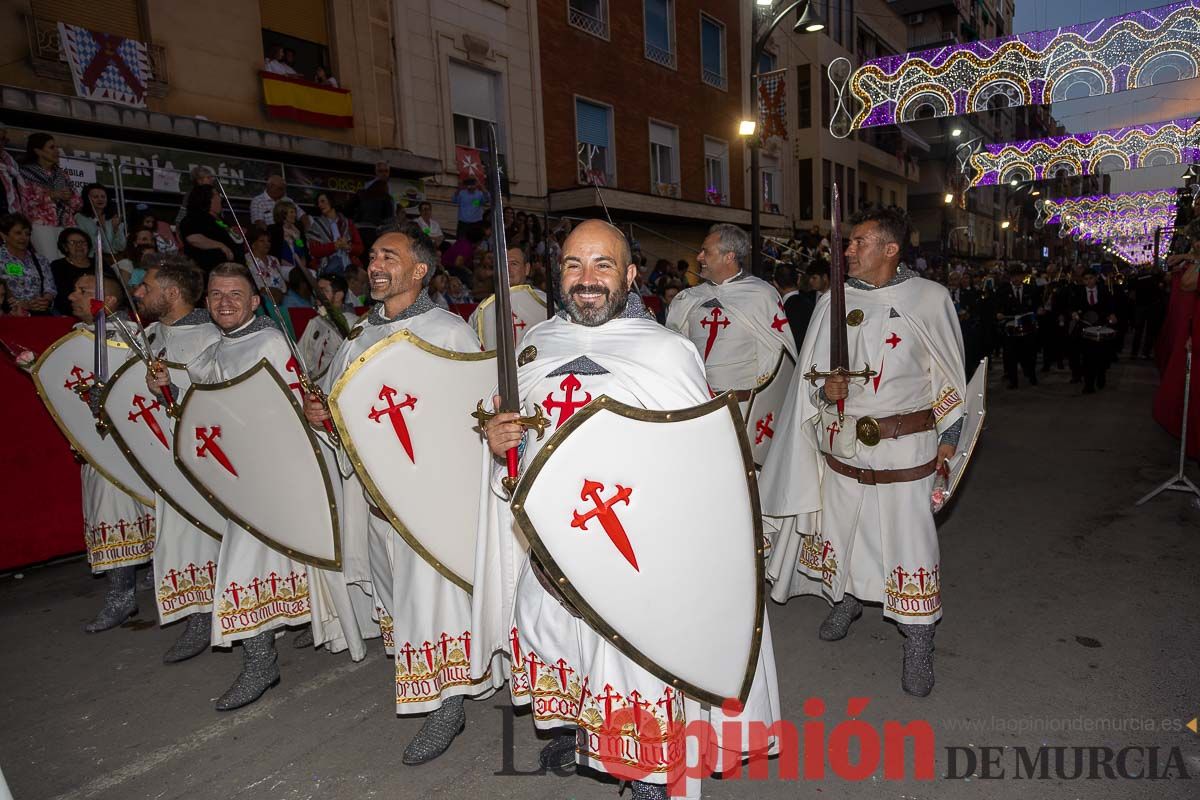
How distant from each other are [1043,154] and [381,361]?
66.6ft

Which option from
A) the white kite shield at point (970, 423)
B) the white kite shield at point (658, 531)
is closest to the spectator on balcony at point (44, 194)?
the white kite shield at point (658, 531)

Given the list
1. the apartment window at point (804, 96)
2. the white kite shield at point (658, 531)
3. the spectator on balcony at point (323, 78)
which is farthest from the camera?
the apartment window at point (804, 96)

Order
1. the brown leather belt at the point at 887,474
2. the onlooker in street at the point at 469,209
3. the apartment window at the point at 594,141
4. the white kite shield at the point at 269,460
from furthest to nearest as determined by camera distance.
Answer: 1. the apartment window at the point at 594,141
2. the onlooker in street at the point at 469,209
3. the brown leather belt at the point at 887,474
4. the white kite shield at the point at 269,460

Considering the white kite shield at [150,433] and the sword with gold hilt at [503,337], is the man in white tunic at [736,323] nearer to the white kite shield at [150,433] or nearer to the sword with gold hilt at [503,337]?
the sword with gold hilt at [503,337]

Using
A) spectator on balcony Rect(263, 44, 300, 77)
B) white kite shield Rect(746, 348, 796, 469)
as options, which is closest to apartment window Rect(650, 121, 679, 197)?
spectator on balcony Rect(263, 44, 300, 77)

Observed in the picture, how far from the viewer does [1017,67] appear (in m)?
11.0

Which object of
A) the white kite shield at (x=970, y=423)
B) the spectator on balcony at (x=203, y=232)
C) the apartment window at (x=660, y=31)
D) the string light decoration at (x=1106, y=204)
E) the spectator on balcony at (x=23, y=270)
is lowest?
the white kite shield at (x=970, y=423)

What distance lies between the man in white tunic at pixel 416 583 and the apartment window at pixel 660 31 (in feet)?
→ 53.9

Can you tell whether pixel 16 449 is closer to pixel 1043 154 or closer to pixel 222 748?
pixel 222 748

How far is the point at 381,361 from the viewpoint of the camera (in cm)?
281

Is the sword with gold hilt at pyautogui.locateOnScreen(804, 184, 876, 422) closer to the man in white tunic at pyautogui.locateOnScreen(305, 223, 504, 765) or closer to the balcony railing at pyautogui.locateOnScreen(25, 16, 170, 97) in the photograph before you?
the man in white tunic at pyautogui.locateOnScreen(305, 223, 504, 765)

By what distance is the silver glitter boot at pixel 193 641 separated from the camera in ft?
12.7

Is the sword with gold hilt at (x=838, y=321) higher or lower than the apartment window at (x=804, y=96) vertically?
A: lower

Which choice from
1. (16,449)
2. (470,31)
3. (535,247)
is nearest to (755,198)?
(535,247)
